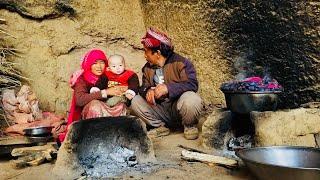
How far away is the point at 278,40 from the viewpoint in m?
5.37

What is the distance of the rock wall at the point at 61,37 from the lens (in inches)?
257

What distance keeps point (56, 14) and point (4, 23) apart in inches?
32.3

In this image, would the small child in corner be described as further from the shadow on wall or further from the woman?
the shadow on wall

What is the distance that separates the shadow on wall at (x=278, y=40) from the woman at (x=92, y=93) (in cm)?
180

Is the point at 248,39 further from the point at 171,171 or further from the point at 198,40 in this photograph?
the point at 171,171

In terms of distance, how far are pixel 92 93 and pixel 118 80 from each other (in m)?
0.41

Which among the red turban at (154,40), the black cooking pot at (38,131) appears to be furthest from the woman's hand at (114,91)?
the black cooking pot at (38,131)

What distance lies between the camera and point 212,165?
4.19 meters

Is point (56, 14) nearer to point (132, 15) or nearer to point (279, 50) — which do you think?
point (132, 15)

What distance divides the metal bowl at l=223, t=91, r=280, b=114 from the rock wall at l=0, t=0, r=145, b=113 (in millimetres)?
2826

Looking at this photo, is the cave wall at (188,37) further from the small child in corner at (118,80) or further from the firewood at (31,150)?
the firewood at (31,150)

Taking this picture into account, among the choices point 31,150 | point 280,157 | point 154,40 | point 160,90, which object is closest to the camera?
point 280,157

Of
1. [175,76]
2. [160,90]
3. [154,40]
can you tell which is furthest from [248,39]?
[160,90]

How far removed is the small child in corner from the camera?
5309 mm
